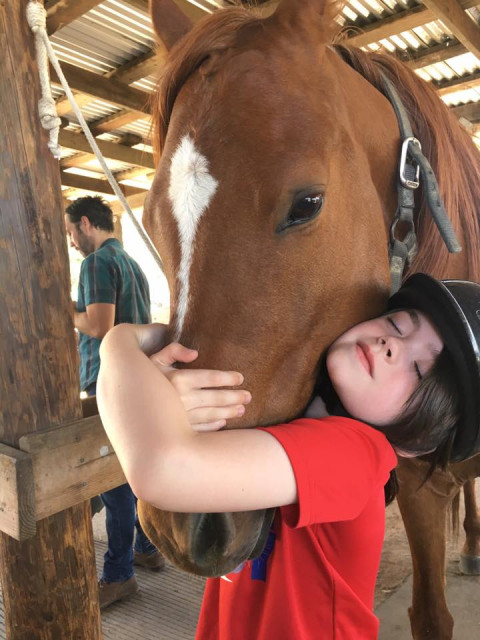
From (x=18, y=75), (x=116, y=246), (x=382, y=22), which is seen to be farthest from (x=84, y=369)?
(x=382, y=22)

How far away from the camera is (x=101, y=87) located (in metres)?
3.47

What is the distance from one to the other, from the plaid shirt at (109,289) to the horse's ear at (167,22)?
149cm

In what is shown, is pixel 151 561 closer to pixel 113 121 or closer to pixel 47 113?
pixel 47 113

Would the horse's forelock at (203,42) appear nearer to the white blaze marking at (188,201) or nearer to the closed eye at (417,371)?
the white blaze marking at (188,201)

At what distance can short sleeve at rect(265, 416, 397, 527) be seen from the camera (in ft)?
2.33

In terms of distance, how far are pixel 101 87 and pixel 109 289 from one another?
170 centimetres

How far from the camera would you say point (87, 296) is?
2.64 m

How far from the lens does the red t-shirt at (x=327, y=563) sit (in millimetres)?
779

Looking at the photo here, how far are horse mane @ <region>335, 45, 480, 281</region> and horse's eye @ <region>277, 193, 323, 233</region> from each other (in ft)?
1.61

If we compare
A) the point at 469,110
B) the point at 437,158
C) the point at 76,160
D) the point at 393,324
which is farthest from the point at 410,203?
the point at 76,160

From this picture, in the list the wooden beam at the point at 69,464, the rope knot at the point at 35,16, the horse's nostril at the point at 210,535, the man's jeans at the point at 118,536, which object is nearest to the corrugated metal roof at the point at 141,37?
the rope knot at the point at 35,16

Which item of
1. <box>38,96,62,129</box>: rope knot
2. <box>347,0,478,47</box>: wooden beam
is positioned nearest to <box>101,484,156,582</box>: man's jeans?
<box>38,96,62,129</box>: rope knot

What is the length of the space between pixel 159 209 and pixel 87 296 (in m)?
1.81

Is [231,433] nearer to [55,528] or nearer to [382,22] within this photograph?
[55,528]
